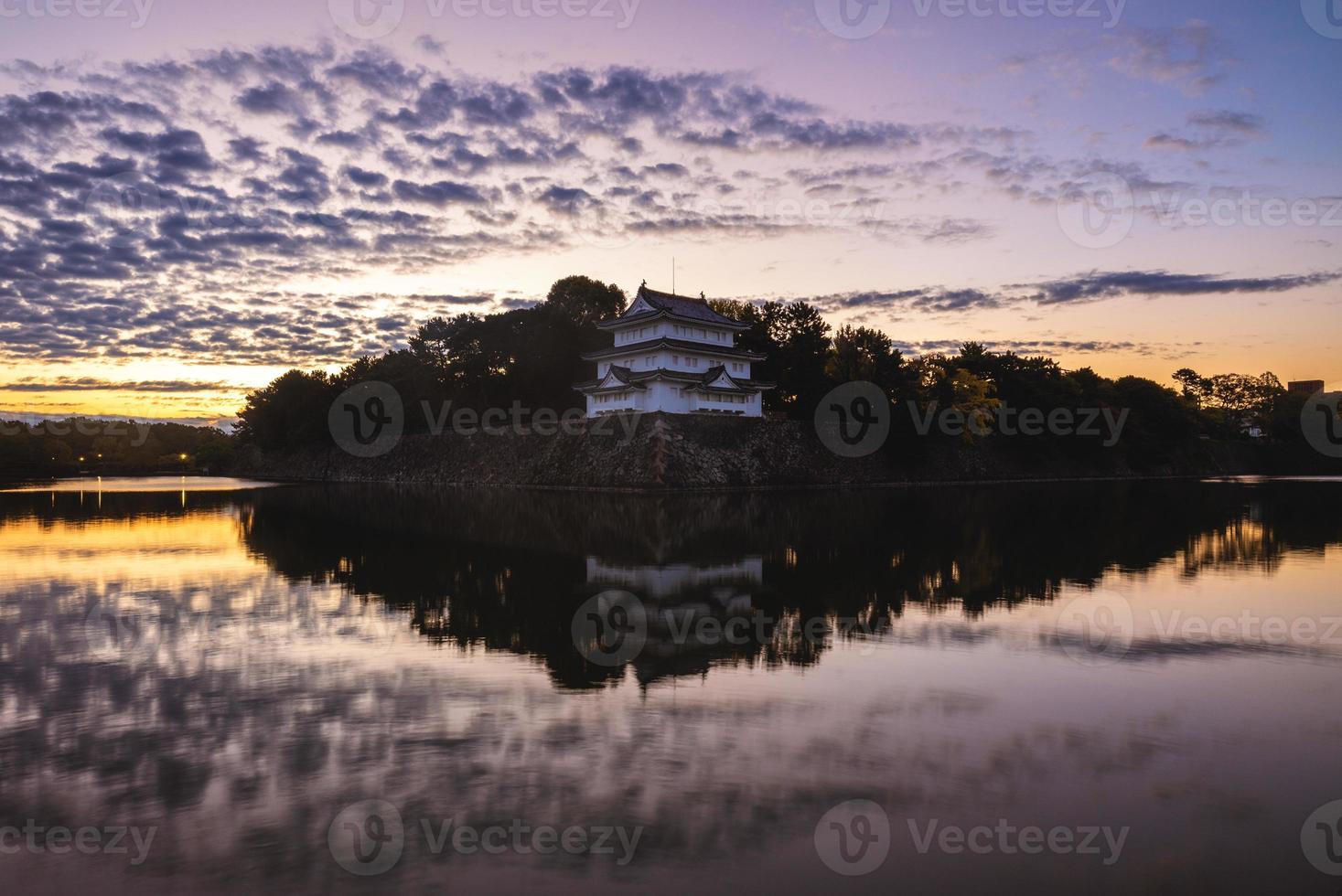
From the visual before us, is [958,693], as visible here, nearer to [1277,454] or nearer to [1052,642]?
[1052,642]

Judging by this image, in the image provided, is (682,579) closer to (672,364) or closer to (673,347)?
(673,347)

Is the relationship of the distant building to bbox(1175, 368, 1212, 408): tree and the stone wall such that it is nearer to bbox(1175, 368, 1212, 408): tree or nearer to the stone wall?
the stone wall

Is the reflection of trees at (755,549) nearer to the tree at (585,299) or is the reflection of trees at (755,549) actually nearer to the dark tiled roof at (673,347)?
the dark tiled roof at (673,347)

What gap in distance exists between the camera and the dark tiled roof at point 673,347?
4862cm

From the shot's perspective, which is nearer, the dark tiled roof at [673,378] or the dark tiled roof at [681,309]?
the dark tiled roof at [673,378]

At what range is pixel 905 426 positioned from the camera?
5197cm

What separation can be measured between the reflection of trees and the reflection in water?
0.14 m

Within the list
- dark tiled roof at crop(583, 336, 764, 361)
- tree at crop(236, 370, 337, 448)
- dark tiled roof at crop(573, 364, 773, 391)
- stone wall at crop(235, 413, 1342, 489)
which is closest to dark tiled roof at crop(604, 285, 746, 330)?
dark tiled roof at crop(583, 336, 764, 361)

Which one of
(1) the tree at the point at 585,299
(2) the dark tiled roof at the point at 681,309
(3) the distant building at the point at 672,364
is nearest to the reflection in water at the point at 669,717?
(3) the distant building at the point at 672,364

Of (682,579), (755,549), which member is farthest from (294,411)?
(682,579)

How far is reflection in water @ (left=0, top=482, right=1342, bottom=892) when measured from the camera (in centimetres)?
434

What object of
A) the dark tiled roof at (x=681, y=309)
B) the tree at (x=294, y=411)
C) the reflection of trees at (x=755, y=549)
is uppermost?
the dark tiled roof at (x=681, y=309)

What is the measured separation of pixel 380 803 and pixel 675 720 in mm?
2385

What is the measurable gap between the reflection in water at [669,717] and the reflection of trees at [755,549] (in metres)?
0.14
